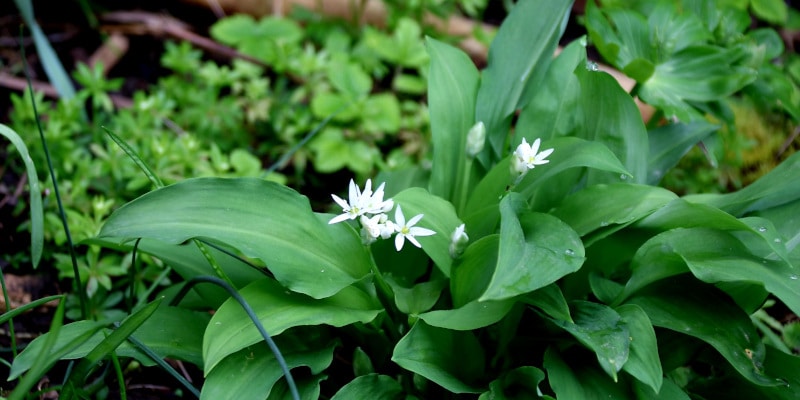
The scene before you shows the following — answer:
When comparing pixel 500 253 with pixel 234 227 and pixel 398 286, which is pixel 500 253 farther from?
pixel 234 227

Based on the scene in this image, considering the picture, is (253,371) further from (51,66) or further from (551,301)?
(51,66)

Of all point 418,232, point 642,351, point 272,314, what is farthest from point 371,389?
point 642,351

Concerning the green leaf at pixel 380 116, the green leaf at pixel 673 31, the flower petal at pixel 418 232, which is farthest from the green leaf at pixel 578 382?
the green leaf at pixel 380 116

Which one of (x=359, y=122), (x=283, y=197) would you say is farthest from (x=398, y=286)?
(x=359, y=122)

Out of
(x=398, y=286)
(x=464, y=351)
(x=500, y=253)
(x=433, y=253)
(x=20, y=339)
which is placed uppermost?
(x=500, y=253)

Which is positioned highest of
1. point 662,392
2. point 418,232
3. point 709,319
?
point 418,232

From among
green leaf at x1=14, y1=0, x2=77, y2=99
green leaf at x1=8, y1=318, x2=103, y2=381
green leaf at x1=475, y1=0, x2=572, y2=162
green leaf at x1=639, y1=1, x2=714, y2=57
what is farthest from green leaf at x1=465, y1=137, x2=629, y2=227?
green leaf at x1=14, y1=0, x2=77, y2=99

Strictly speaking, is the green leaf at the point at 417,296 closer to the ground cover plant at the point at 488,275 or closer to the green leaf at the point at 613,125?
the ground cover plant at the point at 488,275
